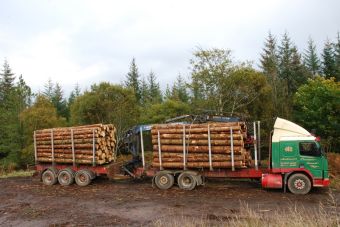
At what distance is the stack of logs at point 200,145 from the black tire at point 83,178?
299cm

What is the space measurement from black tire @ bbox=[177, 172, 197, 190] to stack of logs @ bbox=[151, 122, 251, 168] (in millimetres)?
365

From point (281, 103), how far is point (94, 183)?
64.7ft

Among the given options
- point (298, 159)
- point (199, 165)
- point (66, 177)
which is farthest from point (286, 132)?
point (66, 177)

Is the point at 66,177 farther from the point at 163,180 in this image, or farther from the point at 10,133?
the point at 10,133

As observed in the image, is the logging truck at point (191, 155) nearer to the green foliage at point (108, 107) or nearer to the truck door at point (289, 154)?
the truck door at point (289, 154)

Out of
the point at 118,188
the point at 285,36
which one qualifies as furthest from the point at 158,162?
the point at 285,36

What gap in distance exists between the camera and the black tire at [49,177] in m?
17.6

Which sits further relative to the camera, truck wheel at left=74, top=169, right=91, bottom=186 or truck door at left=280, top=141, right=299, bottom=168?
truck wheel at left=74, top=169, right=91, bottom=186

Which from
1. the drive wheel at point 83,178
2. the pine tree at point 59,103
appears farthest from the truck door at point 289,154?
the pine tree at point 59,103

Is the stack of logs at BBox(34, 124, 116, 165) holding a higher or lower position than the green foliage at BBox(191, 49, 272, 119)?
lower

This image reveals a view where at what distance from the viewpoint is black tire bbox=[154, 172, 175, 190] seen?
52.1ft

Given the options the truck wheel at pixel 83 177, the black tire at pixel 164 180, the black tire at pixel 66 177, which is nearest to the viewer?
the black tire at pixel 164 180

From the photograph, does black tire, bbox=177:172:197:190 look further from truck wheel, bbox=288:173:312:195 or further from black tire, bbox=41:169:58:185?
black tire, bbox=41:169:58:185

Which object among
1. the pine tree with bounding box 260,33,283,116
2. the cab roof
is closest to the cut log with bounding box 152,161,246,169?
the cab roof
